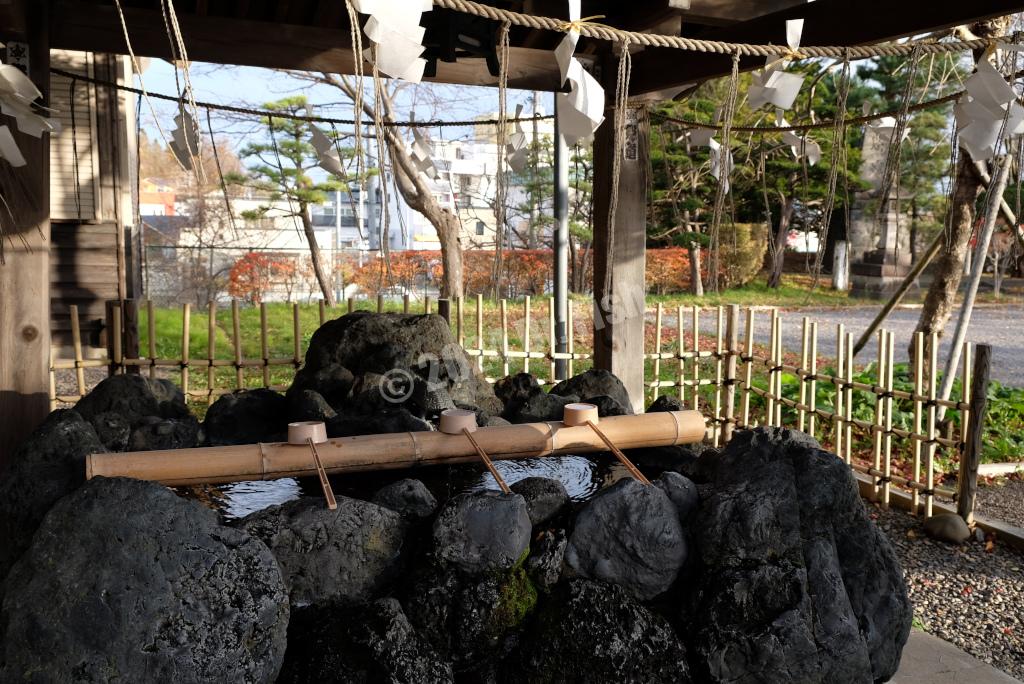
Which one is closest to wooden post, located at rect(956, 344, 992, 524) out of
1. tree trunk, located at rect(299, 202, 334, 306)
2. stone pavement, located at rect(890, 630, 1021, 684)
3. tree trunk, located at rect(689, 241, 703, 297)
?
stone pavement, located at rect(890, 630, 1021, 684)

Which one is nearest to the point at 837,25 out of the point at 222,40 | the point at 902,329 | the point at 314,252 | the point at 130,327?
the point at 222,40

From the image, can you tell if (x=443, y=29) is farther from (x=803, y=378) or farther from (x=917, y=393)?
(x=917, y=393)

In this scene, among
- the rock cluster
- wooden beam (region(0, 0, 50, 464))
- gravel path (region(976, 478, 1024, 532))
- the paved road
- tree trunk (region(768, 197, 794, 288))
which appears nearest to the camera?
the rock cluster

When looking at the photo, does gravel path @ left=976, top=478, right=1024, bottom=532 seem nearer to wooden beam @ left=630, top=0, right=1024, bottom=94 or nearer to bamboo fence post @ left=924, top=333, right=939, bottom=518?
bamboo fence post @ left=924, top=333, right=939, bottom=518

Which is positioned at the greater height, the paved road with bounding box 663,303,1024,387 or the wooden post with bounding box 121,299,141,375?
the wooden post with bounding box 121,299,141,375

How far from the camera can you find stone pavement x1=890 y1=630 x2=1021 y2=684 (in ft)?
9.17

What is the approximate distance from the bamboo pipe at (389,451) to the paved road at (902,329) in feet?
24.0

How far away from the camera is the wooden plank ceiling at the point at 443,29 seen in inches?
129

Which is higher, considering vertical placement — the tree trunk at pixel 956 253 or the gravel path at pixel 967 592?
the tree trunk at pixel 956 253

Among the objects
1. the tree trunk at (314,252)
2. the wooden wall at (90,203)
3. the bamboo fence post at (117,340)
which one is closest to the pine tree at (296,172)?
the tree trunk at (314,252)

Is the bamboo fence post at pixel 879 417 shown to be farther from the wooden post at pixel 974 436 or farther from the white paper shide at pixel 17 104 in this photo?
the white paper shide at pixel 17 104

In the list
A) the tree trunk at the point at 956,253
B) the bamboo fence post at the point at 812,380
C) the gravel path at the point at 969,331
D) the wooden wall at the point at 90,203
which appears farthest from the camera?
the gravel path at the point at 969,331

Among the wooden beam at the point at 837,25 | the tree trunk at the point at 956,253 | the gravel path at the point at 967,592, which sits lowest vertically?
the gravel path at the point at 967,592

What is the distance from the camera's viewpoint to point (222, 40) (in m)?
3.82
